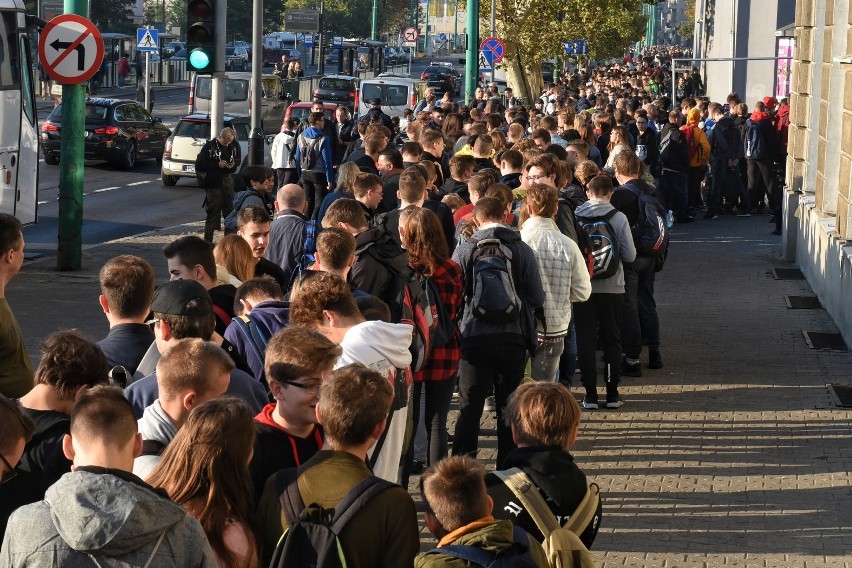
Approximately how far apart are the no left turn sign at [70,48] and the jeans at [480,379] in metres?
7.96

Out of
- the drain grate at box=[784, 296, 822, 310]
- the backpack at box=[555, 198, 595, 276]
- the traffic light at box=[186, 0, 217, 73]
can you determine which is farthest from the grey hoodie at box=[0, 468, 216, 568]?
the traffic light at box=[186, 0, 217, 73]

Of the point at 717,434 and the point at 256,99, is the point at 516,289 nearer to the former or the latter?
the point at 717,434

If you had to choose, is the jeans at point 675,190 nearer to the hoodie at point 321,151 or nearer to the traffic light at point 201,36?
the hoodie at point 321,151

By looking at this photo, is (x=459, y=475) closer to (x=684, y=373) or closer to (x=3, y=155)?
(x=684, y=373)

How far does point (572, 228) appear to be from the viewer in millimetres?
9602

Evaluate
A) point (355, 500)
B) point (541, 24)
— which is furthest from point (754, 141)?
point (541, 24)

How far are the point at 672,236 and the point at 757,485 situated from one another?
1270cm

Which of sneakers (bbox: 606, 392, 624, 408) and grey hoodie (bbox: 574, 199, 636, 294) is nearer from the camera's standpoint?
grey hoodie (bbox: 574, 199, 636, 294)

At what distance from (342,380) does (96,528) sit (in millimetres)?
1192

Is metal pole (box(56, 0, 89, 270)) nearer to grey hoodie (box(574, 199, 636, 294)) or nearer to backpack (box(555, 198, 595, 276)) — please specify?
grey hoodie (box(574, 199, 636, 294))

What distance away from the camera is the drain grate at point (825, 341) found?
41.8 feet

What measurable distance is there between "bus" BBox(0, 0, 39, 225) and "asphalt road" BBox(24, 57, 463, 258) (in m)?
0.96

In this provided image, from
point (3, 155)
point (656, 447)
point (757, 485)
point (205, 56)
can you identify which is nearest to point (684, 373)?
point (656, 447)

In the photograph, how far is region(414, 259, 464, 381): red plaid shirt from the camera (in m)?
7.87
